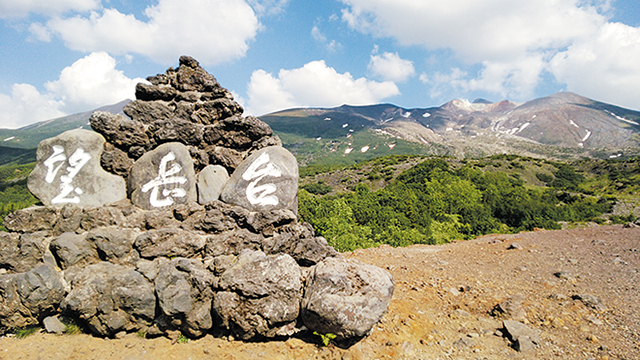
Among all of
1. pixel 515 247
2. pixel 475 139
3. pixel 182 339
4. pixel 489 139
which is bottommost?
pixel 515 247

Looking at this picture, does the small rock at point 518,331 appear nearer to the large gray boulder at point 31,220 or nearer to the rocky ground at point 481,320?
the rocky ground at point 481,320

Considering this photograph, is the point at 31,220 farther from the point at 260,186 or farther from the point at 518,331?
the point at 518,331

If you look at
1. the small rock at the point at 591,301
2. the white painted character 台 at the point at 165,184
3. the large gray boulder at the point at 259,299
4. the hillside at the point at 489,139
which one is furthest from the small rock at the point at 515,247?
the hillside at the point at 489,139

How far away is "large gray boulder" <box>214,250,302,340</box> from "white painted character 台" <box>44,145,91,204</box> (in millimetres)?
3194

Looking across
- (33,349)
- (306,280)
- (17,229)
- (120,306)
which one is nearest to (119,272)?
(120,306)

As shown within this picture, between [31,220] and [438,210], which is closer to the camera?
[31,220]

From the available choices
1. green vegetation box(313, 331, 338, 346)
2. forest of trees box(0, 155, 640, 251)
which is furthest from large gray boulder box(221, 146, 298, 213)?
forest of trees box(0, 155, 640, 251)

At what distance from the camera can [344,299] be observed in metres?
3.96

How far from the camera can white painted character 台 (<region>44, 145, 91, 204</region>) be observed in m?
5.00

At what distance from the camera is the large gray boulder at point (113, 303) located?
4.04 meters

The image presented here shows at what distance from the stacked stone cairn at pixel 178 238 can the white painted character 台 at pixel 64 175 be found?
0.7 inches

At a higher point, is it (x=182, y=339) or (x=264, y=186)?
(x=264, y=186)

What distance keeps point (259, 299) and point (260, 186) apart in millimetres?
1878

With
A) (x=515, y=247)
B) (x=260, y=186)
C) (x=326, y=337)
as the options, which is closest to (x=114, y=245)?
(x=260, y=186)
